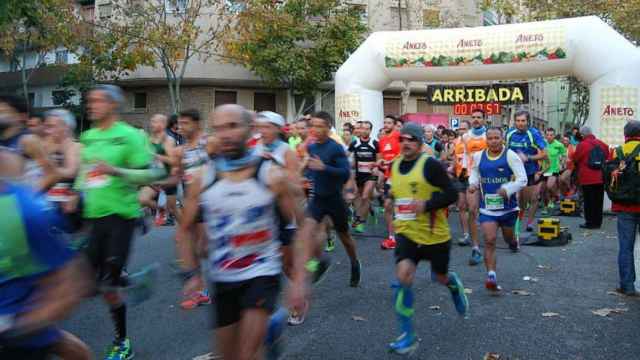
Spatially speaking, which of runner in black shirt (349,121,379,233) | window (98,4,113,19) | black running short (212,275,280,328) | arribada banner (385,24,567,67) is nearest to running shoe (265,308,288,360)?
black running short (212,275,280,328)

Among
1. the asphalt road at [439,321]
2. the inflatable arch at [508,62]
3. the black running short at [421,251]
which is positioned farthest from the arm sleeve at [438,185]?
the inflatable arch at [508,62]

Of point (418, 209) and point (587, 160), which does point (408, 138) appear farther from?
point (587, 160)

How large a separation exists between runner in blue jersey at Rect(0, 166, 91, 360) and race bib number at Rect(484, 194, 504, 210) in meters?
5.62

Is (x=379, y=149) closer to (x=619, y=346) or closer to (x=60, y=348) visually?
(x=619, y=346)

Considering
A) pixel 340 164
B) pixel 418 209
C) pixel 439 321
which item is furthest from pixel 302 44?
pixel 418 209

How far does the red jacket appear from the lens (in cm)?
1354

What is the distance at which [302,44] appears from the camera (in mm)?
31781

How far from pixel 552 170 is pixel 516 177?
889 cm

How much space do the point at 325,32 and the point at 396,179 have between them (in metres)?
25.8

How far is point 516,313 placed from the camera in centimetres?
660

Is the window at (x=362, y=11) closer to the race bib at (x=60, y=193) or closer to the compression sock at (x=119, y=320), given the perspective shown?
the race bib at (x=60, y=193)

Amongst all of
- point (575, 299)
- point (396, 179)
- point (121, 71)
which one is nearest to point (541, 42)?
point (575, 299)

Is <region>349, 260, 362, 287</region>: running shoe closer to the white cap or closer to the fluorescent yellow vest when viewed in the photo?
the white cap

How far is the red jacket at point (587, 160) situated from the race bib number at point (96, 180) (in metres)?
10.9
